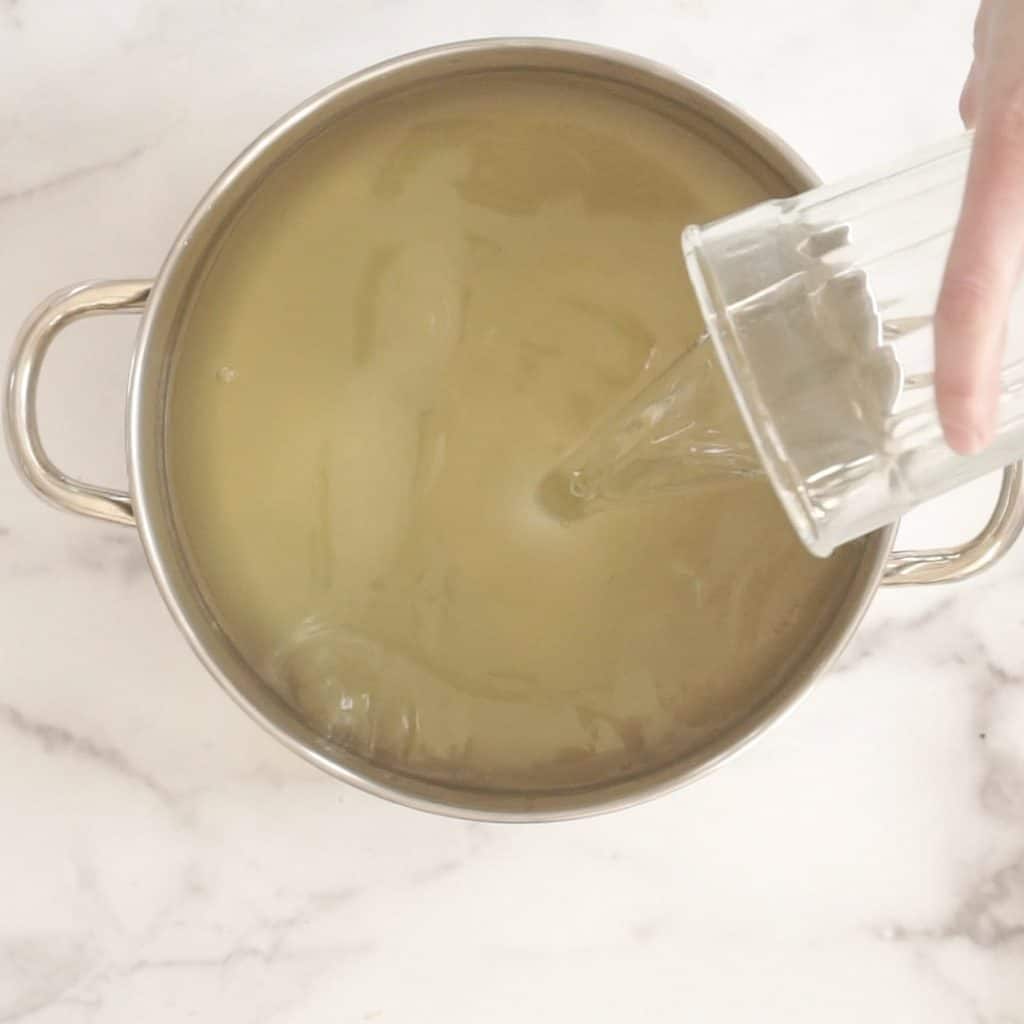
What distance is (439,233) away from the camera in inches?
25.7

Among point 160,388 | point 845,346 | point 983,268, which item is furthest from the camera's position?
point 160,388

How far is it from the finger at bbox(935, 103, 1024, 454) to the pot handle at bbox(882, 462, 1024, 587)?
0.84ft

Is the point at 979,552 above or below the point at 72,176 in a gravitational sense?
below

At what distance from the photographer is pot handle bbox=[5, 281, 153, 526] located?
21.9 inches

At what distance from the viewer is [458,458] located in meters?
0.67

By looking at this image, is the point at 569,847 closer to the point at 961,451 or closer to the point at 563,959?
the point at 563,959

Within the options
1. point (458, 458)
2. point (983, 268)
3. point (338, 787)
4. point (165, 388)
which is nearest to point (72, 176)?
point (165, 388)

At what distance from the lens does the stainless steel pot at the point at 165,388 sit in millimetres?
566

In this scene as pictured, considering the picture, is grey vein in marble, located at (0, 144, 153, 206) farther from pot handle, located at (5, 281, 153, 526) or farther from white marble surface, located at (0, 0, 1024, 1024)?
pot handle, located at (5, 281, 153, 526)

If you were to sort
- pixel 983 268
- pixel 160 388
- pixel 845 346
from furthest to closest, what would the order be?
1. pixel 160 388
2. pixel 845 346
3. pixel 983 268

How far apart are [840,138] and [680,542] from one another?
26cm

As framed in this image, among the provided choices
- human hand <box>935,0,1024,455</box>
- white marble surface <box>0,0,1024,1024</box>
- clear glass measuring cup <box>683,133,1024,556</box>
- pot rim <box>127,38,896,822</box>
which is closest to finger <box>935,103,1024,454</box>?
human hand <box>935,0,1024,455</box>

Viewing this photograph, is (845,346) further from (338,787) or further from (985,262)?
(338,787)

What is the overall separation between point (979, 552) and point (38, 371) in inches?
18.4
